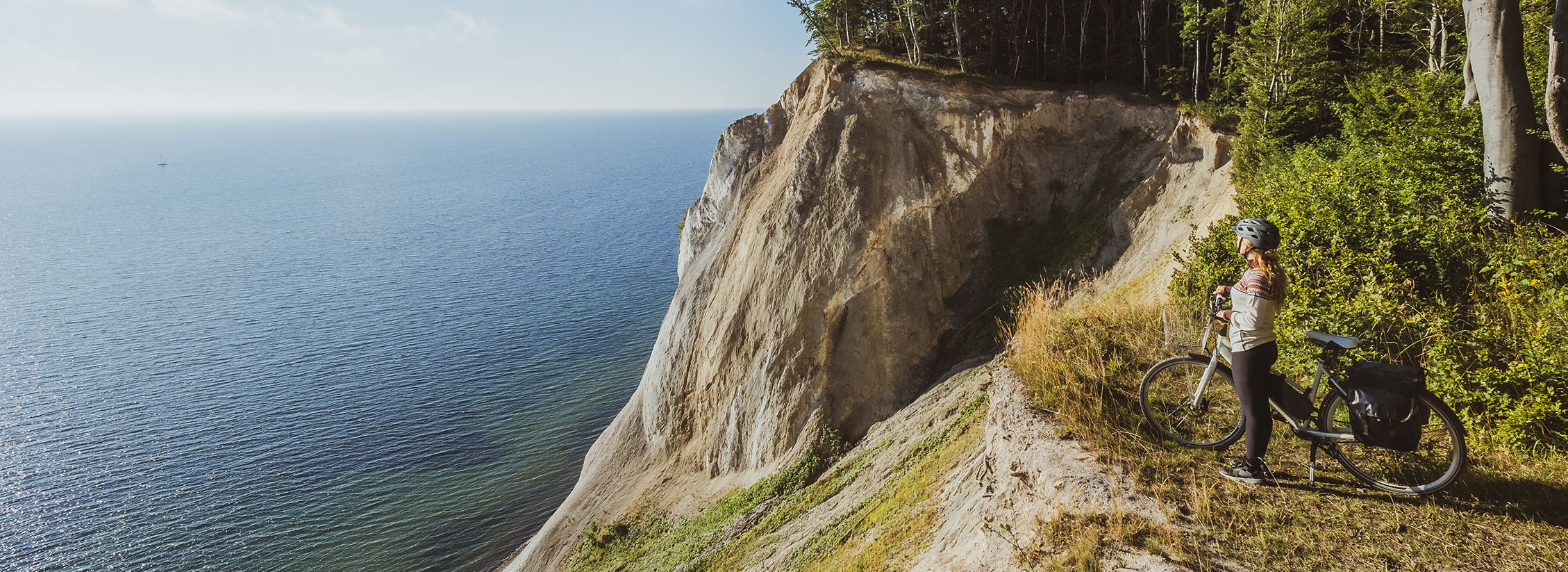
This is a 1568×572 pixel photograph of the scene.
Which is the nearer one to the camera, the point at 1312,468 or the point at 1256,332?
the point at 1256,332

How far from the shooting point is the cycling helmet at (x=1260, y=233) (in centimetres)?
569

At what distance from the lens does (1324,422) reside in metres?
5.86

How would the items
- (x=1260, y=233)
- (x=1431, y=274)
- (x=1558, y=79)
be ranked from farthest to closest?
(x=1558, y=79)
(x=1431, y=274)
(x=1260, y=233)

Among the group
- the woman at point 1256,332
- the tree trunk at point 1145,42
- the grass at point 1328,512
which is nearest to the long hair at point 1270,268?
the woman at point 1256,332

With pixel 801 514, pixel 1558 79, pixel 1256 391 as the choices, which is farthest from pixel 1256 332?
pixel 801 514

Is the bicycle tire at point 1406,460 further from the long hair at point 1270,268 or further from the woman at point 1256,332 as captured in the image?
the long hair at point 1270,268

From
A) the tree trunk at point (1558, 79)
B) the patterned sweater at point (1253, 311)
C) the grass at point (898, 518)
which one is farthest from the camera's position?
the grass at point (898, 518)

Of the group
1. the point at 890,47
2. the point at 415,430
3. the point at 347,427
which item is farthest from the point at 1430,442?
the point at 347,427

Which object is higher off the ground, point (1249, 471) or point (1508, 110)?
point (1508, 110)

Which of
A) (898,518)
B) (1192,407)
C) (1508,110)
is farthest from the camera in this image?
(898,518)

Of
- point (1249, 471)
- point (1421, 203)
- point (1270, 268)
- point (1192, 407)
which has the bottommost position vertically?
point (1249, 471)

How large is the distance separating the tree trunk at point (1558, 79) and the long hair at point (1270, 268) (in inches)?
226

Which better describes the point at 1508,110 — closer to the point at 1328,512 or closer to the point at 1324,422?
the point at 1324,422

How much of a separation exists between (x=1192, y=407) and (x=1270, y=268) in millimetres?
1726
